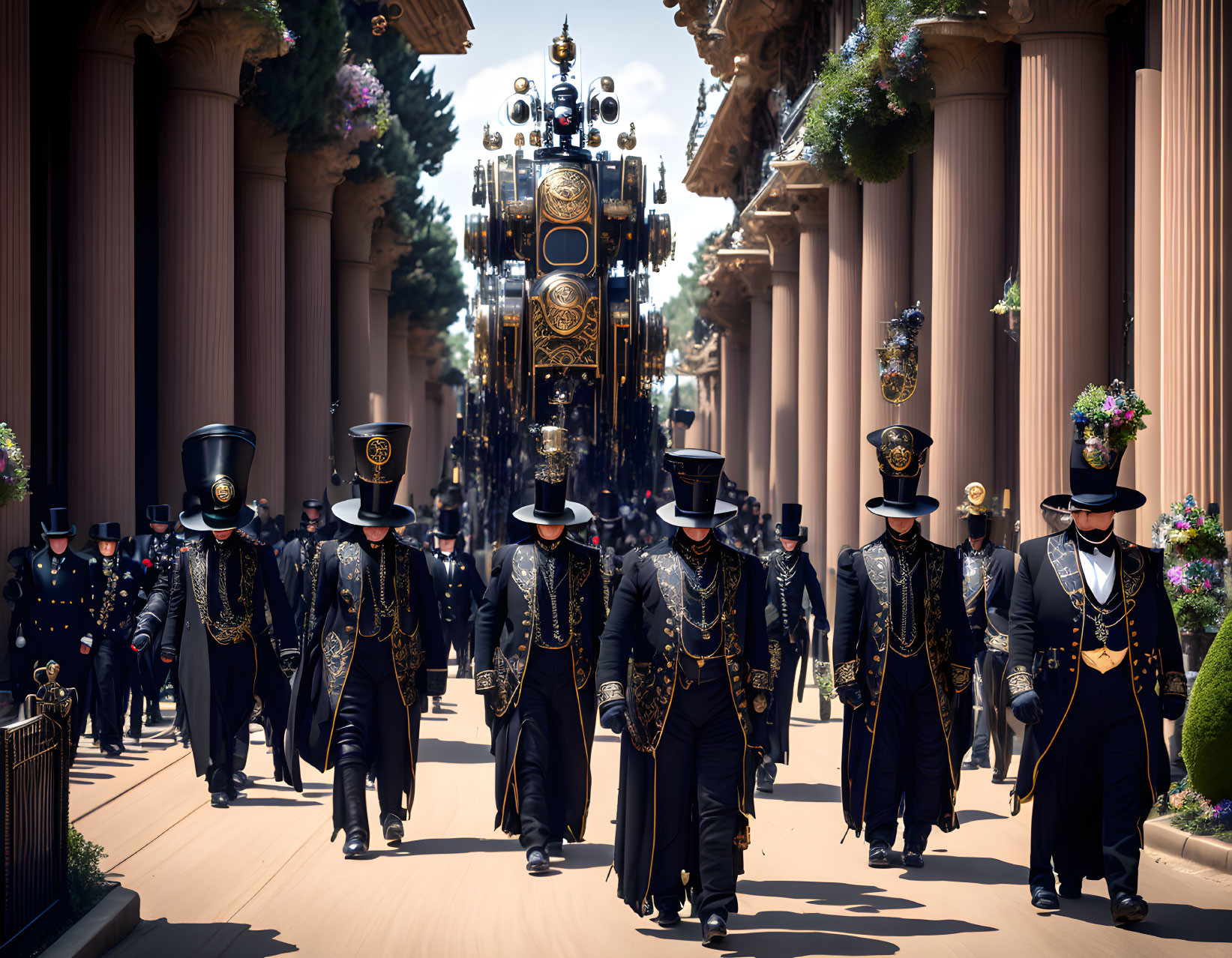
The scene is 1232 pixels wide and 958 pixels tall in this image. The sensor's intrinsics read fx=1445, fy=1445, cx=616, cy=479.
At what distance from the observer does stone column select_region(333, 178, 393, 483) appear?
32375 mm

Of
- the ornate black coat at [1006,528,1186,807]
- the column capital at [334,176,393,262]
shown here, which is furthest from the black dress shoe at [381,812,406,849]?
the column capital at [334,176,393,262]

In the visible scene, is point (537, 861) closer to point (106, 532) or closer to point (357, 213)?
point (106, 532)

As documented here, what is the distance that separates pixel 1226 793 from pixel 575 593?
373cm

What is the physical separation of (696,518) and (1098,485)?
210cm

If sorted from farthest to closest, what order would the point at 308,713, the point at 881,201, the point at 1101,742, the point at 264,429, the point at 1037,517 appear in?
the point at 264,429 < the point at 881,201 < the point at 1037,517 < the point at 308,713 < the point at 1101,742

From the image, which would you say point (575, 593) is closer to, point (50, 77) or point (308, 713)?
A: point (308, 713)

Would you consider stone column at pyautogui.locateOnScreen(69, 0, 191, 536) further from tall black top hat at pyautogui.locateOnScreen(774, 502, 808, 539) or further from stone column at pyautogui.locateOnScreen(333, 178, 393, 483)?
stone column at pyautogui.locateOnScreen(333, 178, 393, 483)

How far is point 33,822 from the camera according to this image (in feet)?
19.8

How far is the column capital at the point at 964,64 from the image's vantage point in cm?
1648

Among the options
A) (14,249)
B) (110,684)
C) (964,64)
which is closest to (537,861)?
(110,684)

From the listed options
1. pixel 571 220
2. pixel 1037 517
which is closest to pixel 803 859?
pixel 1037 517

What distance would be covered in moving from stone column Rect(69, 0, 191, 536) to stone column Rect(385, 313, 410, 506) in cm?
2632

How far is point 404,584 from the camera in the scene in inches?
343

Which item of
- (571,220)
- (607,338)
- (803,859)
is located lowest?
(803,859)
